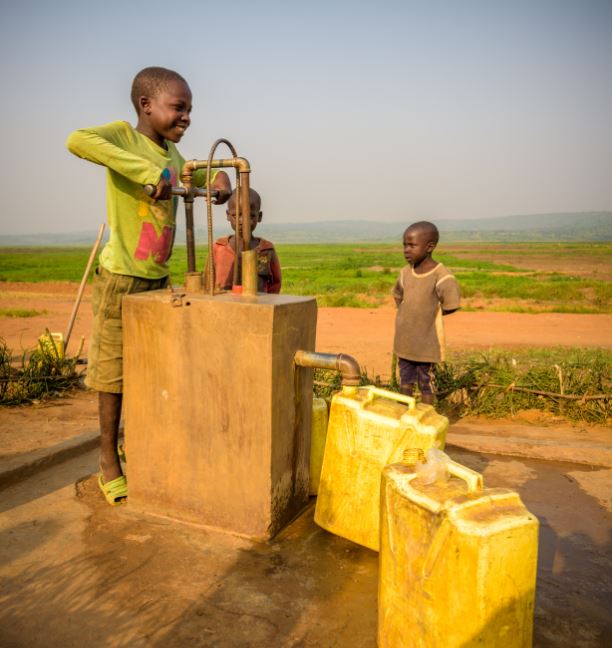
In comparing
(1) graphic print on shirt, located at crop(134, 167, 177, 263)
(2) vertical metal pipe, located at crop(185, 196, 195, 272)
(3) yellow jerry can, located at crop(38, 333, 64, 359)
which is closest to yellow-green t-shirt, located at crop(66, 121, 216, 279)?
(1) graphic print on shirt, located at crop(134, 167, 177, 263)

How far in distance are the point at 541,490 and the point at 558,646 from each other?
1.28 metres

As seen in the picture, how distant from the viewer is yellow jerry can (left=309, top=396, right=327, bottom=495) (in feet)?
9.21

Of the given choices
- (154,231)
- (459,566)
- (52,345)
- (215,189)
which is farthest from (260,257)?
(52,345)

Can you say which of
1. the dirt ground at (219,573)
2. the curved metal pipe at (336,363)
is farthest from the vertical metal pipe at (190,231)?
the dirt ground at (219,573)

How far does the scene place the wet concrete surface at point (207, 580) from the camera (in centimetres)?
180

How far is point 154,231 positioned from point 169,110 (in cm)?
54

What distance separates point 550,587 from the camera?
6.81 ft

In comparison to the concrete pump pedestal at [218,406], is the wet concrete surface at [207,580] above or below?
below

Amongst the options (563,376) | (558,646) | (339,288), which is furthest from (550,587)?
(339,288)

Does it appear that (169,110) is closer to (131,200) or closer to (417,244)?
(131,200)

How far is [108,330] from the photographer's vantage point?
263 cm

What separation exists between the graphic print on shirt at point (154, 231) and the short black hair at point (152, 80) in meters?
0.35

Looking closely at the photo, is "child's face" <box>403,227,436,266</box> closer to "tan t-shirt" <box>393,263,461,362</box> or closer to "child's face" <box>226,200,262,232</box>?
"tan t-shirt" <box>393,263,461,362</box>

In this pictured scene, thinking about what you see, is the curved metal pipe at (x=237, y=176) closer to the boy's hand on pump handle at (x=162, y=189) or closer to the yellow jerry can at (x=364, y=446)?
the boy's hand on pump handle at (x=162, y=189)
